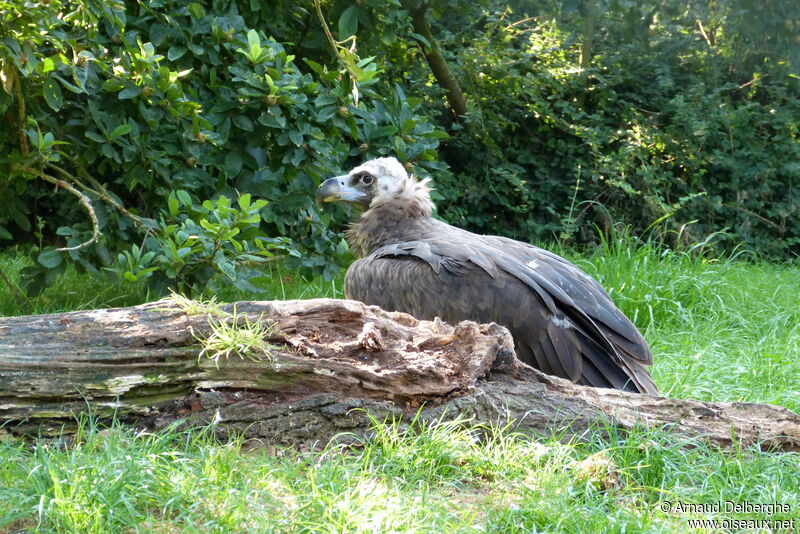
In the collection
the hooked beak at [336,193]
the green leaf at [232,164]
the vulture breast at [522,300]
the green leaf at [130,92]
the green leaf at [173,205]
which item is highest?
the green leaf at [130,92]

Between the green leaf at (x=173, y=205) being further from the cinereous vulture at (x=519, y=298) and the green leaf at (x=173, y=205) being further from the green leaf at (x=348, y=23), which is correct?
the green leaf at (x=348, y=23)

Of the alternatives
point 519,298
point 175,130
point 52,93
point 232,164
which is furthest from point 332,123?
point 519,298

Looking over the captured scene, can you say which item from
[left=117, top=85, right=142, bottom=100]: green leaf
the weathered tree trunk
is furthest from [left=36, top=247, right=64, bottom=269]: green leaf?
the weathered tree trunk

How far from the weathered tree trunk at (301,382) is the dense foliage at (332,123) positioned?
58.4 inches

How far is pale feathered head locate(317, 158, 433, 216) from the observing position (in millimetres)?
5613

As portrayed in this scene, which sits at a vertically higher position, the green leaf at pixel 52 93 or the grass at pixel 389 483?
the green leaf at pixel 52 93

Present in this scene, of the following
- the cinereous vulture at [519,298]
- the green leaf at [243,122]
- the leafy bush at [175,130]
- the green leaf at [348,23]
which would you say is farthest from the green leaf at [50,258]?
the green leaf at [348,23]

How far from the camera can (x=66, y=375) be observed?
10.5 ft

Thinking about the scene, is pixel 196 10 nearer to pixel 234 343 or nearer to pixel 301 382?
pixel 234 343

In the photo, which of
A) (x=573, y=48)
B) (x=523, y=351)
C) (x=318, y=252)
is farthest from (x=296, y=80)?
(x=573, y=48)

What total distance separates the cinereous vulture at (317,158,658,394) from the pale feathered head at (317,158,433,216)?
33 centimetres

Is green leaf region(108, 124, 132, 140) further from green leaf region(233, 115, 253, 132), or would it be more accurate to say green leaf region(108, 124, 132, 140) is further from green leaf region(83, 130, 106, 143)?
green leaf region(233, 115, 253, 132)

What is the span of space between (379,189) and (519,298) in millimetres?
1496

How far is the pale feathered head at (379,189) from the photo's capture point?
221 inches
